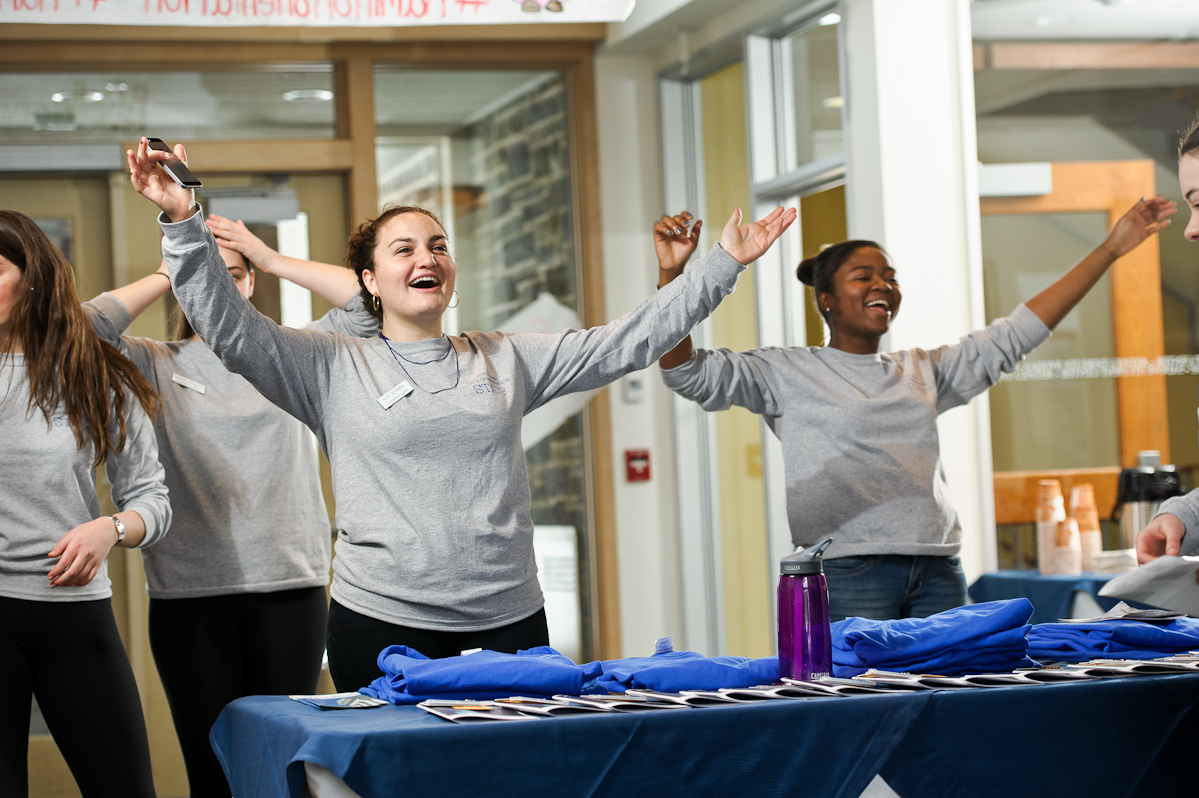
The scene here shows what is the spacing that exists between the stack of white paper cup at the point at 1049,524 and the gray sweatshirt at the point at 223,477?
2193mm

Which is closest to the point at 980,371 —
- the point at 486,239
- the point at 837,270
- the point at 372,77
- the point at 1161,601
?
the point at 837,270

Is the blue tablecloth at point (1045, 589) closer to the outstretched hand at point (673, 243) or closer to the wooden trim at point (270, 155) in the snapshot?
the outstretched hand at point (673, 243)

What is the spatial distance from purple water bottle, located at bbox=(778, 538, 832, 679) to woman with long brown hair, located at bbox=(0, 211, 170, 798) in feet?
4.13

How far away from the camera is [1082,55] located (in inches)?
153

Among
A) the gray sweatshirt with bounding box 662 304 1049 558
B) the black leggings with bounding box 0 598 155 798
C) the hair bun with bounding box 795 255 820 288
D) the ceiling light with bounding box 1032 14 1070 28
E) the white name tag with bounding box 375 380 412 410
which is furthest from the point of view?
the ceiling light with bounding box 1032 14 1070 28

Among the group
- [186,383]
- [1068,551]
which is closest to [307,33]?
[186,383]

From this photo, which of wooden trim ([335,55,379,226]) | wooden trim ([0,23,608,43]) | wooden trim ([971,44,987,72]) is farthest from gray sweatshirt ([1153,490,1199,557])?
wooden trim ([335,55,379,226])

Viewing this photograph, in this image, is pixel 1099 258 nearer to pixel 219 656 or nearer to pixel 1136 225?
pixel 1136 225

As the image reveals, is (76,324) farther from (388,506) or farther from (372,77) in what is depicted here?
(372,77)

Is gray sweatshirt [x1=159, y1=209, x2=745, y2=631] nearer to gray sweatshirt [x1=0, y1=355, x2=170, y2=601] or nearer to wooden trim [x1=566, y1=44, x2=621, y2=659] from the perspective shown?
gray sweatshirt [x1=0, y1=355, x2=170, y2=601]

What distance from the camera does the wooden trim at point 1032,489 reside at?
3.86 m

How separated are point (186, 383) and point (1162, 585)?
2.02m

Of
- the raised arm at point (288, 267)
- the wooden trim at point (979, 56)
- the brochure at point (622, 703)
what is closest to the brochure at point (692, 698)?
the brochure at point (622, 703)

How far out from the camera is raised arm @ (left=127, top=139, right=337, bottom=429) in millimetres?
1800
